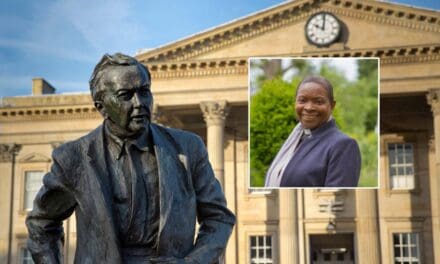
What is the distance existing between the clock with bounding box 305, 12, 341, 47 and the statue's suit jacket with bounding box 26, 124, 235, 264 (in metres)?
28.2

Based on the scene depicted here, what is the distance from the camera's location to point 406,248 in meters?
31.1

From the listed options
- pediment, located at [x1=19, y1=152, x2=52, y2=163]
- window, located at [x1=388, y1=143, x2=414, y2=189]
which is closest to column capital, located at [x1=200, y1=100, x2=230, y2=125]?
window, located at [x1=388, y1=143, x2=414, y2=189]

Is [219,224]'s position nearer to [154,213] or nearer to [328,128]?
[154,213]

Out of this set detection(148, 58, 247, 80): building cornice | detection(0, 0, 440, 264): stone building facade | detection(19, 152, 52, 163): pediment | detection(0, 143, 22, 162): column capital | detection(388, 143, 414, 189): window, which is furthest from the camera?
detection(0, 143, 22, 162): column capital

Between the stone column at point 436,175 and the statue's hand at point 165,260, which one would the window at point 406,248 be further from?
the statue's hand at point 165,260

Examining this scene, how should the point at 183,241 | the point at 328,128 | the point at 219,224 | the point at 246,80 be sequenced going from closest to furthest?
1. the point at 183,241
2. the point at 219,224
3. the point at 328,128
4. the point at 246,80

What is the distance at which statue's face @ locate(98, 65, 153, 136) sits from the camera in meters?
2.36

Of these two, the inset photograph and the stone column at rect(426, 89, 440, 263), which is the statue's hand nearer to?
the inset photograph

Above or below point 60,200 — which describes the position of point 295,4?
above

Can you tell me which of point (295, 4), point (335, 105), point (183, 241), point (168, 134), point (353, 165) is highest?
point (295, 4)

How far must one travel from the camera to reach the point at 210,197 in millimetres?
2523

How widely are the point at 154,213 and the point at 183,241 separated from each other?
0.40 feet

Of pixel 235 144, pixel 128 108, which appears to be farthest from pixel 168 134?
pixel 235 144

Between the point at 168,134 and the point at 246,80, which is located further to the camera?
the point at 246,80
